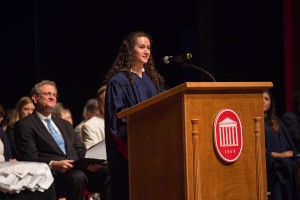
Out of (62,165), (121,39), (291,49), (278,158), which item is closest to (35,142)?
(62,165)

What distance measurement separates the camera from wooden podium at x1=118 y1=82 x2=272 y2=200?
3.02m

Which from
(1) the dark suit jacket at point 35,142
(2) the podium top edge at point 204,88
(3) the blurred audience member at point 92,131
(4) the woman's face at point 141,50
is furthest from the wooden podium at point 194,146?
(3) the blurred audience member at point 92,131

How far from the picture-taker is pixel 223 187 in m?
3.10

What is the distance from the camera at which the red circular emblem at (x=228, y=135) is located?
3082mm

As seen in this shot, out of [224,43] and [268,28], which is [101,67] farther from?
[268,28]

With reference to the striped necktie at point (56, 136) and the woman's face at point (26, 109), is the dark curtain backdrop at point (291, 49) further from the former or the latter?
the striped necktie at point (56, 136)

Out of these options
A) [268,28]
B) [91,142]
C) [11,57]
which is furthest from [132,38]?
[11,57]

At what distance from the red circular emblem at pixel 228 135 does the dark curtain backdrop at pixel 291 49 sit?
4284 millimetres

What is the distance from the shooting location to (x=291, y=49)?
7.28 meters

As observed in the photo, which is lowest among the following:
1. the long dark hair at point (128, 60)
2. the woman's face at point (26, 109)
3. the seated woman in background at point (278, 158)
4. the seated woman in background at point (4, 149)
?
the seated woman in background at point (278, 158)

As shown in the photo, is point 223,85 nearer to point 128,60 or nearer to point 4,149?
point 128,60

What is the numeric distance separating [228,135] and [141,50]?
38.4 inches

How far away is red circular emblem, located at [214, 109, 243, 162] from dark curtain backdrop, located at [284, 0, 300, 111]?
14.1 ft

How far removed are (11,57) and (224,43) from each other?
251 centimetres
